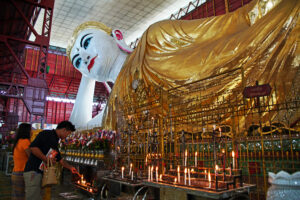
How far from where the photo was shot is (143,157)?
10.0 ft

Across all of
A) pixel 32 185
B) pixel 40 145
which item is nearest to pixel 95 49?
pixel 40 145

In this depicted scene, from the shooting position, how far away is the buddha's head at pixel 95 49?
5.87 m

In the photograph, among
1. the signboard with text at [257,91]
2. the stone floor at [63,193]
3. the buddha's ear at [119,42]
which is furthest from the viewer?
the buddha's ear at [119,42]

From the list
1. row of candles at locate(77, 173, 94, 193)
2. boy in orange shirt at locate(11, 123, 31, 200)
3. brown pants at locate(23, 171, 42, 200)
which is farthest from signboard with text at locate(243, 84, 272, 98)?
row of candles at locate(77, 173, 94, 193)

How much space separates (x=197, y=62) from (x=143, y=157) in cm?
155

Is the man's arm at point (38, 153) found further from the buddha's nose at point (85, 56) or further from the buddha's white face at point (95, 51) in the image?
the buddha's nose at point (85, 56)

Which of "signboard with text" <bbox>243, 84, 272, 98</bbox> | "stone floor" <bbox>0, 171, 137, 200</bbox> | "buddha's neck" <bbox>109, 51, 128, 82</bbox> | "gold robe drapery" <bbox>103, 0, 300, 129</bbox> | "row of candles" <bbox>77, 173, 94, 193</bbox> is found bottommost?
"stone floor" <bbox>0, 171, 137, 200</bbox>

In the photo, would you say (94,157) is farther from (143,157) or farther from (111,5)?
(111,5)

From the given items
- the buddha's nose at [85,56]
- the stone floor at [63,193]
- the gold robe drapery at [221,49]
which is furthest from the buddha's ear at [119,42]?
the stone floor at [63,193]

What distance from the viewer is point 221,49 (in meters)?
3.27

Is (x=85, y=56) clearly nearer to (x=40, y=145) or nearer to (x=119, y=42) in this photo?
(x=119, y=42)

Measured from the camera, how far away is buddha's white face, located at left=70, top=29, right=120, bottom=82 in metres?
5.86

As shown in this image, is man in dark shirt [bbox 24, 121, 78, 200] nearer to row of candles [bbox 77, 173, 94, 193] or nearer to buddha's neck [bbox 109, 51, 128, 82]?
row of candles [bbox 77, 173, 94, 193]

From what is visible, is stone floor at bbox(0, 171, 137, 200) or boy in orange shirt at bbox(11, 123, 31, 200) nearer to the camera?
boy in orange shirt at bbox(11, 123, 31, 200)
